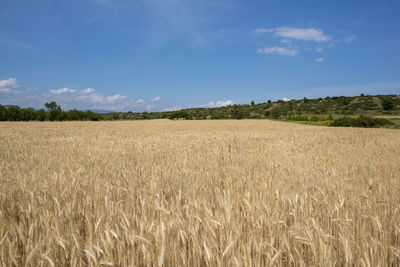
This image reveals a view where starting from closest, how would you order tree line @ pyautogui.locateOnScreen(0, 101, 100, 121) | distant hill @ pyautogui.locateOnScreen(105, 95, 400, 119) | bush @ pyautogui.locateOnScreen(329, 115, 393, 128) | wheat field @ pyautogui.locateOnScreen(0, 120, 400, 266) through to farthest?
wheat field @ pyautogui.locateOnScreen(0, 120, 400, 266) < bush @ pyautogui.locateOnScreen(329, 115, 393, 128) < tree line @ pyautogui.locateOnScreen(0, 101, 100, 121) < distant hill @ pyautogui.locateOnScreen(105, 95, 400, 119)

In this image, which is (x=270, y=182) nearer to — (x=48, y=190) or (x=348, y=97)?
(x=48, y=190)

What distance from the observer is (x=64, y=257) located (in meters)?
1.31

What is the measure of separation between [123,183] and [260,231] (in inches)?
85.1

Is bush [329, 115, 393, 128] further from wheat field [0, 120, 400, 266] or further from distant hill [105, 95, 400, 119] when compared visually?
wheat field [0, 120, 400, 266]

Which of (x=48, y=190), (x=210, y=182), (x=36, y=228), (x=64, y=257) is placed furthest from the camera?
(x=210, y=182)

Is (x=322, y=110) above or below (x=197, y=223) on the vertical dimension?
above

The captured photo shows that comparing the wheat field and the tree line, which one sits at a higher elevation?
Answer: the tree line

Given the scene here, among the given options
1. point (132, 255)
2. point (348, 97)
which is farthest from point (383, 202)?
point (348, 97)

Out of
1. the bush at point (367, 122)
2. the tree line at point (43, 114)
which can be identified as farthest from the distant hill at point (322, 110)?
the bush at point (367, 122)

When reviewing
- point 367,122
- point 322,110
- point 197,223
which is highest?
point 322,110

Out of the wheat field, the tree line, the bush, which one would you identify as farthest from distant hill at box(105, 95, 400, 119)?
the wheat field

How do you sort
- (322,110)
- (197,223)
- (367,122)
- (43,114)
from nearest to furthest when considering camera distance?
(197,223)
(367,122)
(43,114)
(322,110)

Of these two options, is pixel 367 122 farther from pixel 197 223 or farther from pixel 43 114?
pixel 43 114

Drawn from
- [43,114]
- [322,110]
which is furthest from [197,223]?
[322,110]
